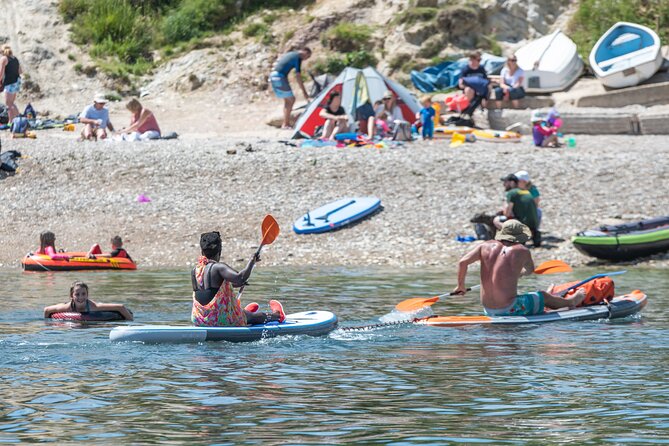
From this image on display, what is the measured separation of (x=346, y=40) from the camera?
98.4 feet

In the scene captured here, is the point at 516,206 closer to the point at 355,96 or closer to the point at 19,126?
the point at 355,96

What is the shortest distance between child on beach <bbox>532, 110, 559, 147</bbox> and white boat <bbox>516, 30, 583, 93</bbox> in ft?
11.0

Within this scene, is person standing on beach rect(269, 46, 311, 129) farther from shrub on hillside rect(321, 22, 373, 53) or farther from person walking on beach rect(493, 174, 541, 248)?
person walking on beach rect(493, 174, 541, 248)

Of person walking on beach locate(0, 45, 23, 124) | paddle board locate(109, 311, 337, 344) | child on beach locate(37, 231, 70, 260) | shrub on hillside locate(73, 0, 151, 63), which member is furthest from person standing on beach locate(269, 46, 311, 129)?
paddle board locate(109, 311, 337, 344)

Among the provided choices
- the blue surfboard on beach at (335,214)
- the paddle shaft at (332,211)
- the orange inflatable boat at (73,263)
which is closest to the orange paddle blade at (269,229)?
the orange inflatable boat at (73,263)

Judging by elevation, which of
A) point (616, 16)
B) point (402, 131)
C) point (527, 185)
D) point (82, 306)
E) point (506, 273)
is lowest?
point (82, 306)

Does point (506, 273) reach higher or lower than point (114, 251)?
lower

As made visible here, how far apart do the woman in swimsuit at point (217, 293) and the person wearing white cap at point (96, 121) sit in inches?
513

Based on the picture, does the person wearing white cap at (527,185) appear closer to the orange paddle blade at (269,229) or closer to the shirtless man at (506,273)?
the shirtless man at (506,273)

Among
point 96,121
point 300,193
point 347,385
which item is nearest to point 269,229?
point 347,385

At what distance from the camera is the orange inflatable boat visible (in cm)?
1806

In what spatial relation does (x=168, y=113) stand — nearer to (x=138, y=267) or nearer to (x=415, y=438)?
(x=138, y=267)

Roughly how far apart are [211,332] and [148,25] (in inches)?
865

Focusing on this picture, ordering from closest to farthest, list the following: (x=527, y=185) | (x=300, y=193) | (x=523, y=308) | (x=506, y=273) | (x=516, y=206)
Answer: (x=506, y=273)
(x=523, y=308)
(x=516, y=206)
(x=527, y=185)
(x=300, y=193)
